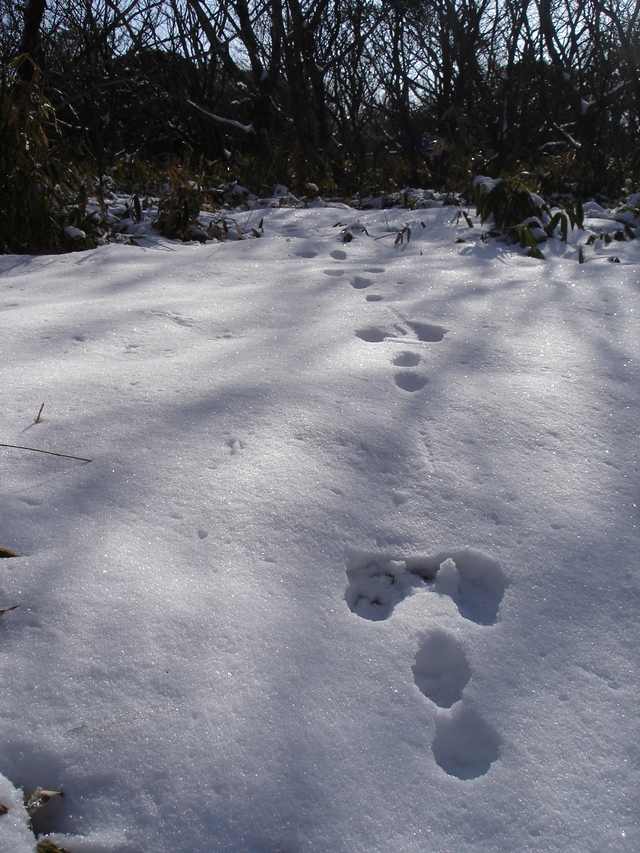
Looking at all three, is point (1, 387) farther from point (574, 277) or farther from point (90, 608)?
point (574, 277)

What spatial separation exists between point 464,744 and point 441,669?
0.11 meters

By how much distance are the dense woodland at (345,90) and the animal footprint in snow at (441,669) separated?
4.21 metres

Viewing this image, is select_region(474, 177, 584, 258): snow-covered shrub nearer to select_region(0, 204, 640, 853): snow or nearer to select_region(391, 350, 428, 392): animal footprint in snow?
select_region(0, 204, 640, 853): snow

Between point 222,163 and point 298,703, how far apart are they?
5156 millimetres

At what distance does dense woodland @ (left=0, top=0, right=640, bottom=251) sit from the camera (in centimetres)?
502

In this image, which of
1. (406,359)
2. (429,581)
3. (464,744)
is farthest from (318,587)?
(406,359)

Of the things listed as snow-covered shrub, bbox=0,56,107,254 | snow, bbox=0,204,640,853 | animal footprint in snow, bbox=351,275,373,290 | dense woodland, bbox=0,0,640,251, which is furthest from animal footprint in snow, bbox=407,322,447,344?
dense woodland, bbox=0,0,640,251

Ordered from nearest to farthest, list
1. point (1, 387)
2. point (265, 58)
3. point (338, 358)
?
point (1, 387)
point (338, 358)
point (265, 58)

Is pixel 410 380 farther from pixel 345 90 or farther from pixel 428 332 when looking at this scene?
pixel 345 90

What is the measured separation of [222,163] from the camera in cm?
516

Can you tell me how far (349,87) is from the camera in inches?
263

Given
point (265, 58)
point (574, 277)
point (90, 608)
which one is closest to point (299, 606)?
point (90, 608)

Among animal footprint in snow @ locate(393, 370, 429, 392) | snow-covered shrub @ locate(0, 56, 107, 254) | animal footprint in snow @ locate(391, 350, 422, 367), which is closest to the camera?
animal footprint in snow @ locate(393, 370, 429, 392)

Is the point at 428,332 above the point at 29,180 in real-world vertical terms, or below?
below
